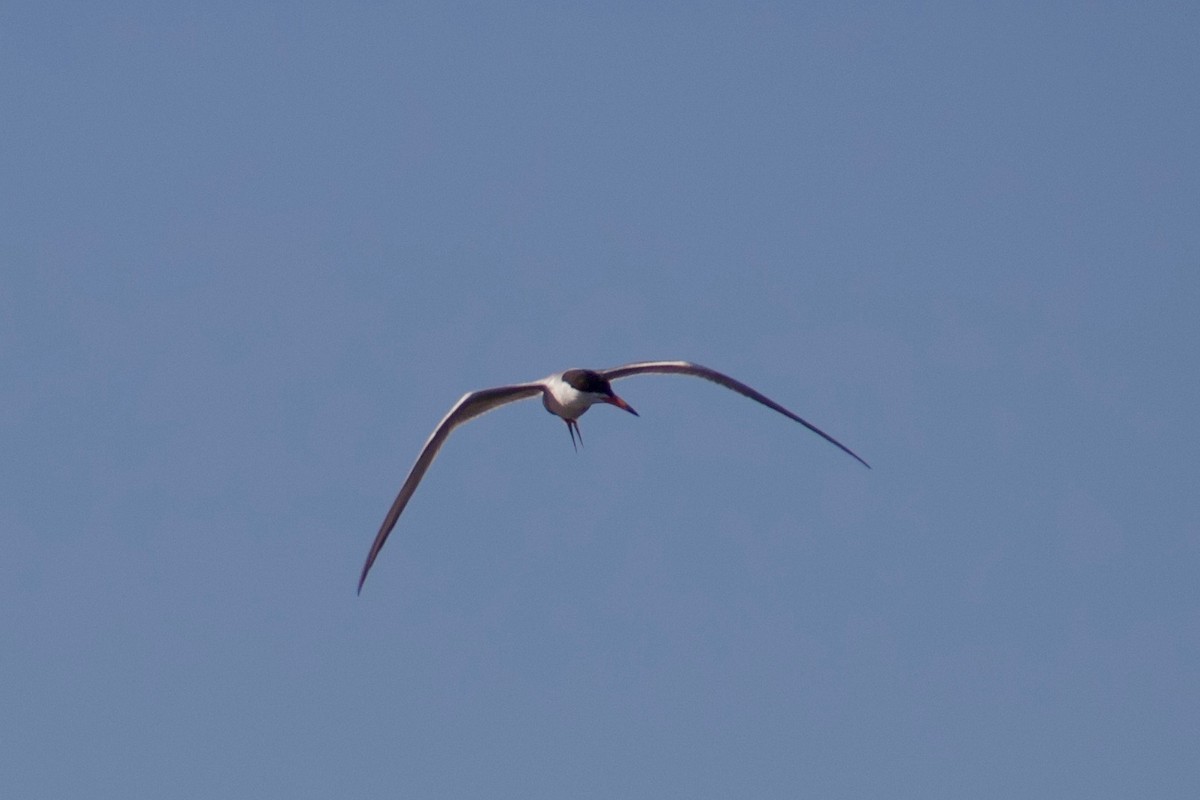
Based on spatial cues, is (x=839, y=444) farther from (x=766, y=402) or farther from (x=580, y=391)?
(x=580, y=391)

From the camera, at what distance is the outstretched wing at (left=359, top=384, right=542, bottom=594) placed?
18672mm

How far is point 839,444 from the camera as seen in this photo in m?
16.3

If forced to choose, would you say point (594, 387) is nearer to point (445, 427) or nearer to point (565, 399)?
point (565, 399)

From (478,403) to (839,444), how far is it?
232 inches

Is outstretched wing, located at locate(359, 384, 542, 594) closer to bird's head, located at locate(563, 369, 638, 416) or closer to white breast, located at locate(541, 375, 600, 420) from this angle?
white breast, located at locate(541, 375, 600, 420)

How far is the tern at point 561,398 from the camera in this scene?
18.6m

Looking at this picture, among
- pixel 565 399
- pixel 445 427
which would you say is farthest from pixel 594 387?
pixel 445 427

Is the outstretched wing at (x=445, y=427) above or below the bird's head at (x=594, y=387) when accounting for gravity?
below

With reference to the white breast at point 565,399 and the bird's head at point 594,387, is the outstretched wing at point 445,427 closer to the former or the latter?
the white breast at point 565,399

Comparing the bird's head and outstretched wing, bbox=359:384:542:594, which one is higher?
the bird's head

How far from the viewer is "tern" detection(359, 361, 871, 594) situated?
18.6m

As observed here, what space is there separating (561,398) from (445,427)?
180 centimetres

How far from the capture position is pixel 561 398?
19.2m

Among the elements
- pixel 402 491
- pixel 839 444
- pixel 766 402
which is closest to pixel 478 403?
pixel 402 491
